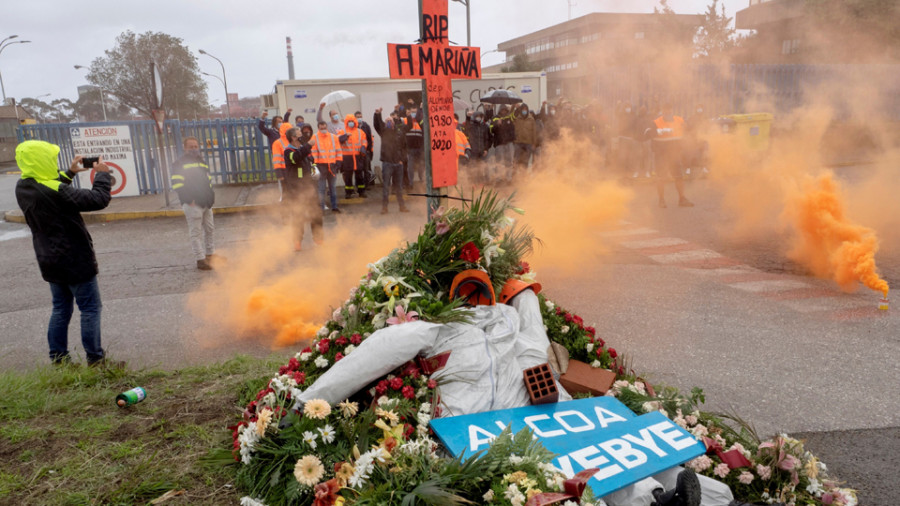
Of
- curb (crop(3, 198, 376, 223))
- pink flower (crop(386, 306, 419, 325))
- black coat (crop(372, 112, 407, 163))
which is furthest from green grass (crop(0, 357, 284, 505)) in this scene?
curb (crop(3, 198, 376, 223))

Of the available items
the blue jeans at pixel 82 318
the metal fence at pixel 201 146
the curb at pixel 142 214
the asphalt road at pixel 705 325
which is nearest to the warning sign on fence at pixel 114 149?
the metal fence at pixel 201 146

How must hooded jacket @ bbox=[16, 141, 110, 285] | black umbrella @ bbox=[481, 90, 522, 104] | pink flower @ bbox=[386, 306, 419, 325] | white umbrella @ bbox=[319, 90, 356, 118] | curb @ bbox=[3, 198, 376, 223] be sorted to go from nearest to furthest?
1. pink flower @ bbox=[386, 306, 419, 325]
2. hooded jacket @ bbox=[16, 141, 110, 285]
3. curb @ bbox=[3, 198, 376, 223]
4. white umbrella @ bbox=[319, 90, 356, 118]
5. black umbrella @ bbox=[481, 90, 522, 104]

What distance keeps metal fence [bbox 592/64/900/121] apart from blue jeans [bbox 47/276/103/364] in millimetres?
14928

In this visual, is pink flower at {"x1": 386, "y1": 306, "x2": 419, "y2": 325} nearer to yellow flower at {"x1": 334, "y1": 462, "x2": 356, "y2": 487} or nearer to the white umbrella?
yellow flower at {"x1": 334, "y1": 462, "x2": 356, "y2": 487}

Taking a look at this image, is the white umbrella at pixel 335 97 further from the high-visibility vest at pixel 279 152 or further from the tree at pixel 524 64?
the tree at pixel 524 64

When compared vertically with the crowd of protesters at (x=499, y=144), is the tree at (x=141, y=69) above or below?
above

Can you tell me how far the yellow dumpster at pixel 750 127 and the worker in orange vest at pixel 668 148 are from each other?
15.8 ft

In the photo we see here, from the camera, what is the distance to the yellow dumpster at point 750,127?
16003 mm

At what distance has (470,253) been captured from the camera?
13.0 ft

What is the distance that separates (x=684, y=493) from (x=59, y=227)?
479 centimetres

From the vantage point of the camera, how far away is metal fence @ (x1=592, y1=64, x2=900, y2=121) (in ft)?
55.8

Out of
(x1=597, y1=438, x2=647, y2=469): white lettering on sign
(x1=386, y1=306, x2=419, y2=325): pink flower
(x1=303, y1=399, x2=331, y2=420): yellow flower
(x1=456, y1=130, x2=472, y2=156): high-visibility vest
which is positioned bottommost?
(x1=597, y1=438, x2=647, y2=469): white lettering on sign

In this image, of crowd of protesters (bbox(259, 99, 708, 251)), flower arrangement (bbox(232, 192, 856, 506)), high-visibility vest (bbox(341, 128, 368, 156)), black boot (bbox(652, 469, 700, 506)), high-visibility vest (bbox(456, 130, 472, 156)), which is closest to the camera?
black boot (bbox(652, 469, 700, 506))

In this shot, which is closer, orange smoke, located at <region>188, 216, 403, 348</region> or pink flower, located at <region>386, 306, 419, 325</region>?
pink flower, located at <region>386, 306, 419, 325</region>
